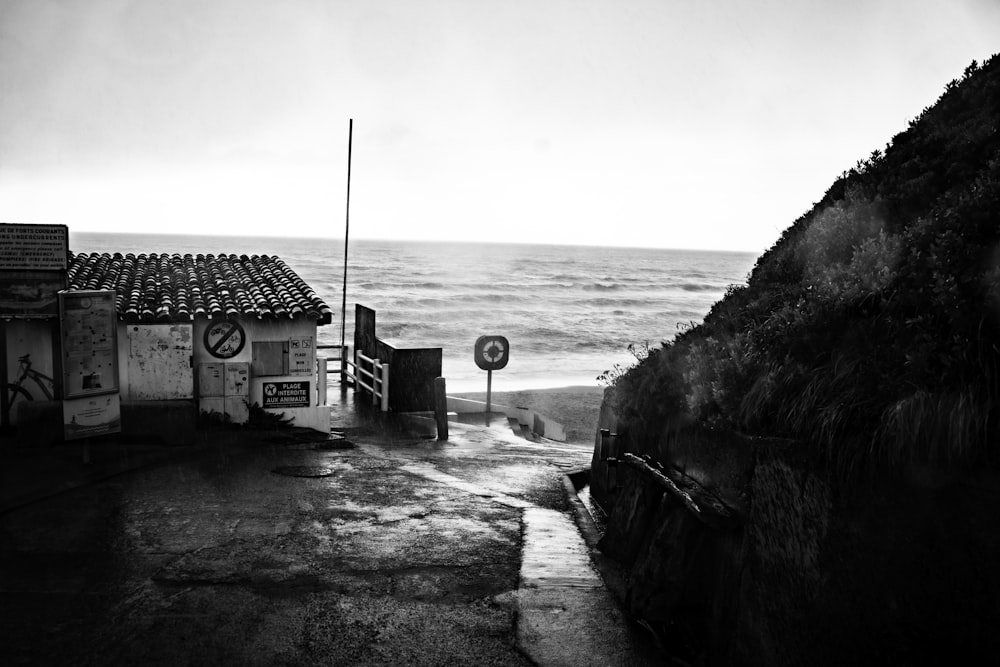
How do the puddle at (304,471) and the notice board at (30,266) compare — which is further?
the notice board at (30,266)

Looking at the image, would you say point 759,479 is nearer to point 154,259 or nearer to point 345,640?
point 345,640

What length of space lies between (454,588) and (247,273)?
38.4 feet

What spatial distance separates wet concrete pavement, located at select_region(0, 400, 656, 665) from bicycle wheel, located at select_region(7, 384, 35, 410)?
2.77 metres

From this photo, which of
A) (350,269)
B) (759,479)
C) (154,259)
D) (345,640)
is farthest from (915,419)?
(350,269)

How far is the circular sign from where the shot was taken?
1457cm

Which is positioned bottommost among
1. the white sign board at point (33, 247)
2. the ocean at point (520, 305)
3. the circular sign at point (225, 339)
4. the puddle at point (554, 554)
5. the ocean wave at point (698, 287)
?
the ocean at point (520, 305)

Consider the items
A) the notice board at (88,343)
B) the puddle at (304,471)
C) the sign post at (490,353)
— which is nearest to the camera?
the notice board at (88,343)

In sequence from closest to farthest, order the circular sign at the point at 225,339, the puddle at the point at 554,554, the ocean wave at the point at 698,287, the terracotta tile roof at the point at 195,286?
1. the puddle at the point at 554,554
2. the terracotta tile roof at the point at 195,286
3. the circular sign at the point at 225,339
4. the ocean wave at the point at 698,287

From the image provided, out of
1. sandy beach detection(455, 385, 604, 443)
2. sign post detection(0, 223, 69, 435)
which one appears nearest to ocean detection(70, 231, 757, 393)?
sandy beach detection(455, 385, 604, 443)

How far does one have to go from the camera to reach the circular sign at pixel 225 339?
14.6m

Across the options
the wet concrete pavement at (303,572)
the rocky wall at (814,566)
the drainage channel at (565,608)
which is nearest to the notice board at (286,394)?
the wet concrete pavement at (303,572)

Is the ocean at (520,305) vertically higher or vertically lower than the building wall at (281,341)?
lower

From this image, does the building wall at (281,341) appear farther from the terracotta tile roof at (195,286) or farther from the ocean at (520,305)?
the ocean at (520,305)

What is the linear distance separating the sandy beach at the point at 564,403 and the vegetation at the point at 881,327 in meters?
12.2
